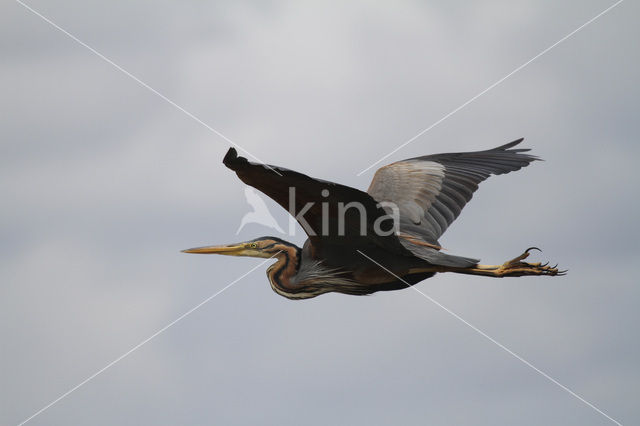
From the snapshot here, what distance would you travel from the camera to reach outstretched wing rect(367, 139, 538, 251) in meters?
14.0

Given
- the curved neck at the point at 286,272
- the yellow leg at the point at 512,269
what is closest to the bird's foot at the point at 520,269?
the yellow leg at the point at 512,269

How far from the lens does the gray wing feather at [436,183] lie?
1403cm

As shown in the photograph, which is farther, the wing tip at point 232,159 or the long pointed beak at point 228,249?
the long pointed beak at point 228,249

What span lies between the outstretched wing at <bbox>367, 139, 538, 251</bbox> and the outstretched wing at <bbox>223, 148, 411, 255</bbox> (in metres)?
1.45

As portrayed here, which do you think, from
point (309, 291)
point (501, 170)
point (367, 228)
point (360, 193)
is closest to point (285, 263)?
point (309, 291)

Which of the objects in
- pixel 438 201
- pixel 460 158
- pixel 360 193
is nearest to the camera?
pixel 360 193

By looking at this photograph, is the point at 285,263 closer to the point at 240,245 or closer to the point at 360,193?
the point at 240,245

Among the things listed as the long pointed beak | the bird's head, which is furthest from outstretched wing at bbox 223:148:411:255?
the long pointed beak

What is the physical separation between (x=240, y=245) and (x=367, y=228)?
2021mm

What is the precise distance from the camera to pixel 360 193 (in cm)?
1096

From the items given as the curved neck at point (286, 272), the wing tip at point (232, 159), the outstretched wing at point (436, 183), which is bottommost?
the curved neck at point (286, 272)

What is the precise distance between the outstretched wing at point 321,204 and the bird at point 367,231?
0.01m

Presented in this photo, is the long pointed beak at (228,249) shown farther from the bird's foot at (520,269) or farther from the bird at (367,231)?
the bird's foot at (520,269)

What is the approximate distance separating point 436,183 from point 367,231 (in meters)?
2.86
